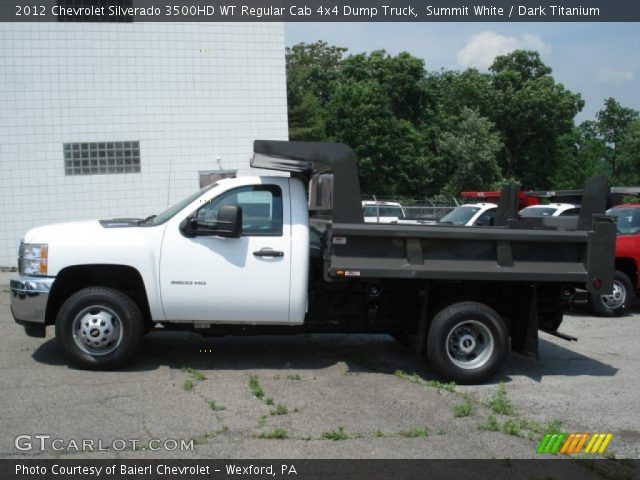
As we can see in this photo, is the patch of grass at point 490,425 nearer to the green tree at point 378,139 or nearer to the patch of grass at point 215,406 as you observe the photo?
the patch of grass at point 215,406

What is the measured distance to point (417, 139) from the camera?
146 feet

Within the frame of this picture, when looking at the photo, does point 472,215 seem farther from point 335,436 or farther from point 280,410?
point 335,436

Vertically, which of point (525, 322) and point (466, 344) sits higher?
point (525, 322)

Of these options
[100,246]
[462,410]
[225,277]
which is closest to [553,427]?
[462,410]

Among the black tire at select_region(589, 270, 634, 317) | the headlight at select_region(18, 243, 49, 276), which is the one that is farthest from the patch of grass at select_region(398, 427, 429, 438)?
the black tire at select_region(589, 270, 634, 317)

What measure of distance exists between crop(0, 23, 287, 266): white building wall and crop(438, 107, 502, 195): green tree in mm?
27843

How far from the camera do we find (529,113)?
52.0 metres

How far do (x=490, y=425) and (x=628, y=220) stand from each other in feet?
25.3

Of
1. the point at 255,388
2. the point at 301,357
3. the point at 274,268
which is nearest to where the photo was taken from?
the point at 255,388

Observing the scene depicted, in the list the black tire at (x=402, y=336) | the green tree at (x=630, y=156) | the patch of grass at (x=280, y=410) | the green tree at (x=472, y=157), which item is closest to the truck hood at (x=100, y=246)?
the patch of grass at (x=280, y=410)

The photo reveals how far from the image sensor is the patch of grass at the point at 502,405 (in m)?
6.57

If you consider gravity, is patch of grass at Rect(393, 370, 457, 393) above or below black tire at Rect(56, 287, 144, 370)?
below

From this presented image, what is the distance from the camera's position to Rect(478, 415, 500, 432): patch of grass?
6.10m

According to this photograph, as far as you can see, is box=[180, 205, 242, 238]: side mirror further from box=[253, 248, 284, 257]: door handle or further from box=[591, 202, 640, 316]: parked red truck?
box=[591, 202, 640, 316]: parked red truck
